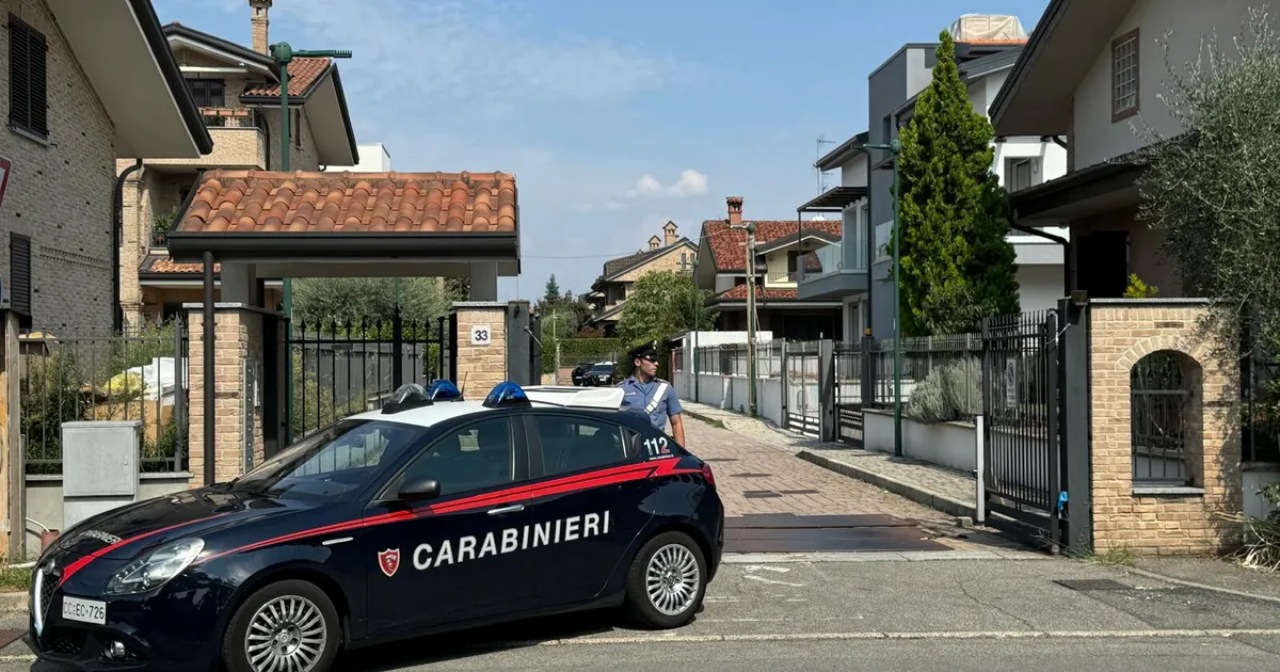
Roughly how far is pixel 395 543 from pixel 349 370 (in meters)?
5.67

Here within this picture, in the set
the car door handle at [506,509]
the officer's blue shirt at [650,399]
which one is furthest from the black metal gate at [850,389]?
the car door handle at [506,509]

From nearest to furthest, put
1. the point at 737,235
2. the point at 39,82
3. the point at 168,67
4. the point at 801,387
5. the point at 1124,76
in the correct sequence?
the point at 39,82
the point at 168,67
the point at 1124,76
the point at 801,387
the point at 737,235

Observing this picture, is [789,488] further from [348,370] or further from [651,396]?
[348,370]

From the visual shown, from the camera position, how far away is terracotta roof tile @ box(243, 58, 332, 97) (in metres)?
31.9

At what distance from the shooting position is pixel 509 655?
296 inches

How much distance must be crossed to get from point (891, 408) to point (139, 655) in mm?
16634

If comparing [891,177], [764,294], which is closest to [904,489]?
[891,177]

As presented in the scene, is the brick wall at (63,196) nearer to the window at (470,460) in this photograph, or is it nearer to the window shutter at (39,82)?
the window shutter at (39,82)

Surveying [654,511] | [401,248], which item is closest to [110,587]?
[654,511]

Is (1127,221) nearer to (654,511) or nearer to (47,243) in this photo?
(654,511)

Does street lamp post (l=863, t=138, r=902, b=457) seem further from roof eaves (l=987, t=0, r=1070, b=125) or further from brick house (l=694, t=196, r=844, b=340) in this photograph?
brick house (l=694, t=196, r=844, b=340)

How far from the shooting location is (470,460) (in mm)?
7508

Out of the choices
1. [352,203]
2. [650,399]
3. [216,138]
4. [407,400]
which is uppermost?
[216,138]

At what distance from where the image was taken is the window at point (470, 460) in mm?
7289
